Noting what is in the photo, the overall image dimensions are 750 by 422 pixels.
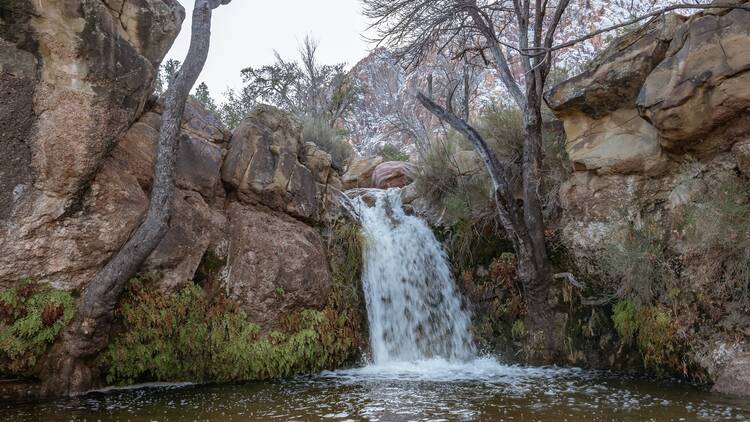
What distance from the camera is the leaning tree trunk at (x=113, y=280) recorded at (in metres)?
5.87

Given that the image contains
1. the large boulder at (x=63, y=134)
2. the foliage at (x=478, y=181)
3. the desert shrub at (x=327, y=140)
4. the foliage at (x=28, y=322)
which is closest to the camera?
the foliage at (x=28, y=322)

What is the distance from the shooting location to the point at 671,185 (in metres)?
6.87

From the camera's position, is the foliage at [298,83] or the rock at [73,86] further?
the foliage at [298,83]

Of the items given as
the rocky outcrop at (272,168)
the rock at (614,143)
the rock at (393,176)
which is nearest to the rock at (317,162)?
the rocky outcrop at (272,168)

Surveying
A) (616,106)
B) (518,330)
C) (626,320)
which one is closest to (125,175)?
(518,330)

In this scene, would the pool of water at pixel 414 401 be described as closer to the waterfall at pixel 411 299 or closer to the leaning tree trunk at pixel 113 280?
the leaning tree trunk at pixel 113 280

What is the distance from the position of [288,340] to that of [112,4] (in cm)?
496

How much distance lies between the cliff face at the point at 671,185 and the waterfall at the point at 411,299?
2.16 metres

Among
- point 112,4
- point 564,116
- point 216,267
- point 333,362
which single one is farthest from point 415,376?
point 112,4

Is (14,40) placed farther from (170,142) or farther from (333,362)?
(333,362)

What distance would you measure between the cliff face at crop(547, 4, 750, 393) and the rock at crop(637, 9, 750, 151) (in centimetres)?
1

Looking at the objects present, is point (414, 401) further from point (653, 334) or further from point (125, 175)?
point (125, 175)

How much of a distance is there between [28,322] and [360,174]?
32.3 ft

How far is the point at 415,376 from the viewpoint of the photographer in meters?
6.91
